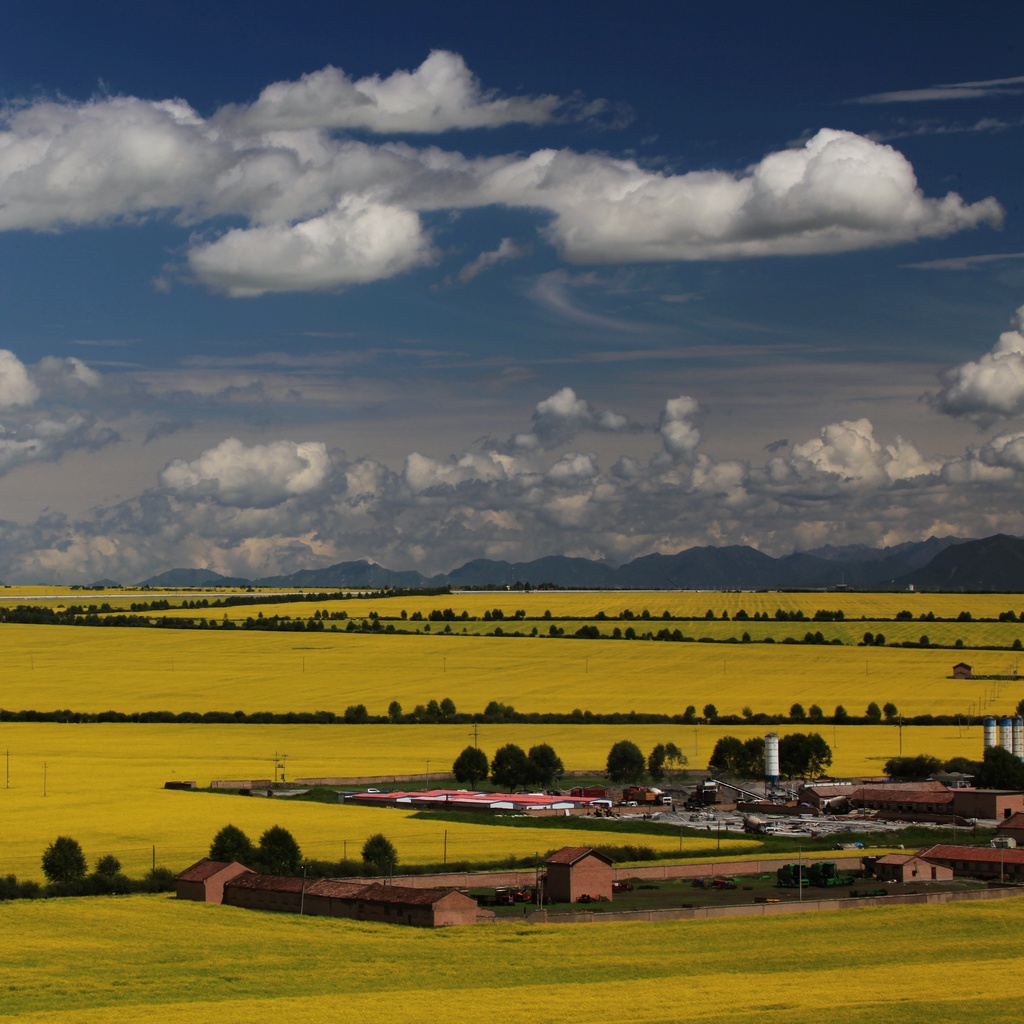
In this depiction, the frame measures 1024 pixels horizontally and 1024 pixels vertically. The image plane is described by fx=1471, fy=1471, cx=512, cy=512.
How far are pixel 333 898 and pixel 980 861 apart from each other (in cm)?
2514

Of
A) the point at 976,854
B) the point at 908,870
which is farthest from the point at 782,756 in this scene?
the point at 908,870

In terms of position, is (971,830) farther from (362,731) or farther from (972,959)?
(362,731)

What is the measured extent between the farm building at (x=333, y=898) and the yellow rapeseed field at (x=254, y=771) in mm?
3702

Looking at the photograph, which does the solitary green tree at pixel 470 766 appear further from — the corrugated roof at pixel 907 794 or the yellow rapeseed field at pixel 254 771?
the corrugated roof at pixel 907 794

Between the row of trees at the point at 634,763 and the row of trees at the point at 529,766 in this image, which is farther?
the row of trees at the point at 634,763

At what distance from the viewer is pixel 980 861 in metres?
55.1

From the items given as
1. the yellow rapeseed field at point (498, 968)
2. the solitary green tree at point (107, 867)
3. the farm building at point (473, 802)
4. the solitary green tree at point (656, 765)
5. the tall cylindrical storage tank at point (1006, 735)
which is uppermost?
the tall cylindrical storage tank at point (1006, 735)

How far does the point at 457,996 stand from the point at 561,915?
12.1 m

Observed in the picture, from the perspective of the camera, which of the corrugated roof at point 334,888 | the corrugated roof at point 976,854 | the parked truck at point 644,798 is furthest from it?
the parked truck at point 644,798

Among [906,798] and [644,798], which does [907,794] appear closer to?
[906,798]

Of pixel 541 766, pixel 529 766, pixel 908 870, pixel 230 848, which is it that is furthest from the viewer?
pixel 541 766

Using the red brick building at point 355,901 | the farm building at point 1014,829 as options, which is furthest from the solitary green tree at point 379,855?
the farm building at point 1014,829

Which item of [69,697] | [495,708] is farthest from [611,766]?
[69,697]

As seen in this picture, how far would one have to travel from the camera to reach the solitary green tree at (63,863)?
156 ft
